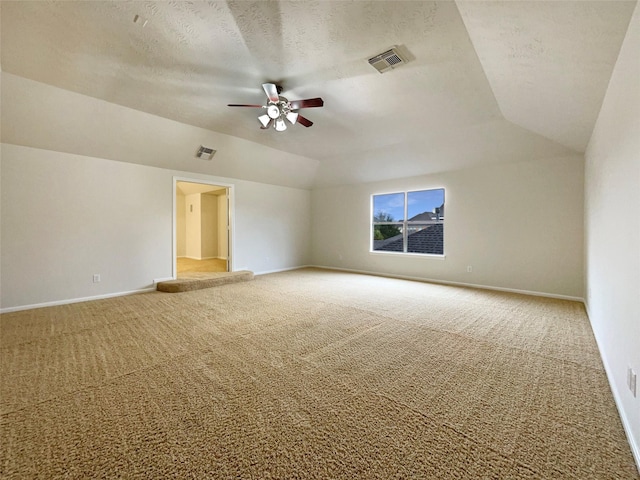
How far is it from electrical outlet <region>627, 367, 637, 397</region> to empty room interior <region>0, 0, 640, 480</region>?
29 millimetres

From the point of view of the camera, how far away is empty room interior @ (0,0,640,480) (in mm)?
1562

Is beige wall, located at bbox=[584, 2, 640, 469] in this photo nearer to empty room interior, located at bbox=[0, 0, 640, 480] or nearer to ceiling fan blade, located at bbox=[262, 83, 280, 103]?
empty room interior, located at bbox=[0, 0, 640, 480]

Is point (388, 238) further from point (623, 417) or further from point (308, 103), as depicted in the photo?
point (623, 417)

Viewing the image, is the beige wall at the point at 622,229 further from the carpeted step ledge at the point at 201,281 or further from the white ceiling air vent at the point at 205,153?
the carpeted step ledge at the point at 201,281

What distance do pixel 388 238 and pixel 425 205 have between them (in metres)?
1.19

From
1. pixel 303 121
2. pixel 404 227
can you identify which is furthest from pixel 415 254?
pixel 303 121

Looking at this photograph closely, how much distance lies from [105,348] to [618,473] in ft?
12.5

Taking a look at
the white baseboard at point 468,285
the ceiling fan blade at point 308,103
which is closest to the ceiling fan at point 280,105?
the ceiling fan blade at point 308,103

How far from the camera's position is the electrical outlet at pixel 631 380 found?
1504mm

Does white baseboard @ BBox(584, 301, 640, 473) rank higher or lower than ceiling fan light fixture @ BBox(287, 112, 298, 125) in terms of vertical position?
lower

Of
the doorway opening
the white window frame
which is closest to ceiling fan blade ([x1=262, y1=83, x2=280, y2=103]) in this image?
the white window frame

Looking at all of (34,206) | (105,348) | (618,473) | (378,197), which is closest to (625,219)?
(618,473)

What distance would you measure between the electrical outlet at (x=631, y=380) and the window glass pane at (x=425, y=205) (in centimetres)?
461

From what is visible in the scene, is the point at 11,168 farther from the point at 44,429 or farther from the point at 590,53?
the point at 590,53
